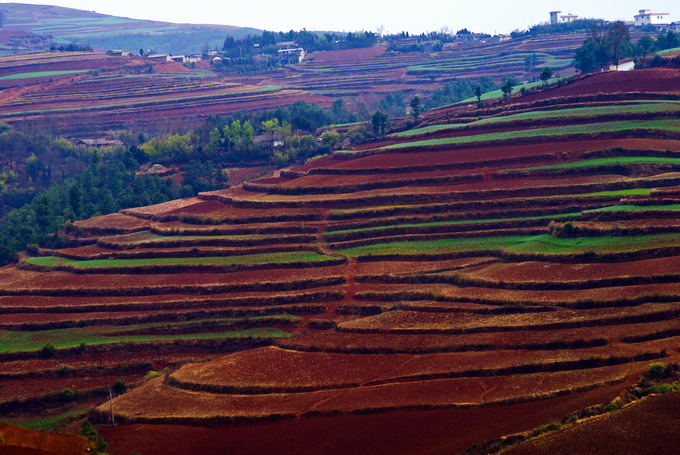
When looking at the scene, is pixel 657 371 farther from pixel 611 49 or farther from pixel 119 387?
pixel 611 49

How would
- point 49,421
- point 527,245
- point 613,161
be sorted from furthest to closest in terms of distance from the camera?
point 613,161 < point 527,245 < point 49,421

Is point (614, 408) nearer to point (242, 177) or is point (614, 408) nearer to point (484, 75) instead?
point (242, 177)

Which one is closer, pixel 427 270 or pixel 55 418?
pixel 55 418

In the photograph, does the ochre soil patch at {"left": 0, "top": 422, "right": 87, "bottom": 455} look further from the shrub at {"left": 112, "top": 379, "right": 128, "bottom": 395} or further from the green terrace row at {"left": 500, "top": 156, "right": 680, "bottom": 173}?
the green terrace row at {"left": 500, "top": 156, "right": 680, "bottom": 173}

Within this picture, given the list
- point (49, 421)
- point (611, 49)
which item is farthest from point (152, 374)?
point (611, 49)

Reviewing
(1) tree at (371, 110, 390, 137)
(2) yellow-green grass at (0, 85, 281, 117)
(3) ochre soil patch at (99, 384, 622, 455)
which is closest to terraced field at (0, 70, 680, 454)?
(3) ochre soil patch at (99, 384, 622, 455)

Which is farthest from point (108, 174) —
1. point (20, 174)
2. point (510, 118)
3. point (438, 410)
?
point (438, 410)

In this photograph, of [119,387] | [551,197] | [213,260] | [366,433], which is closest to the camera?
[366,433]
